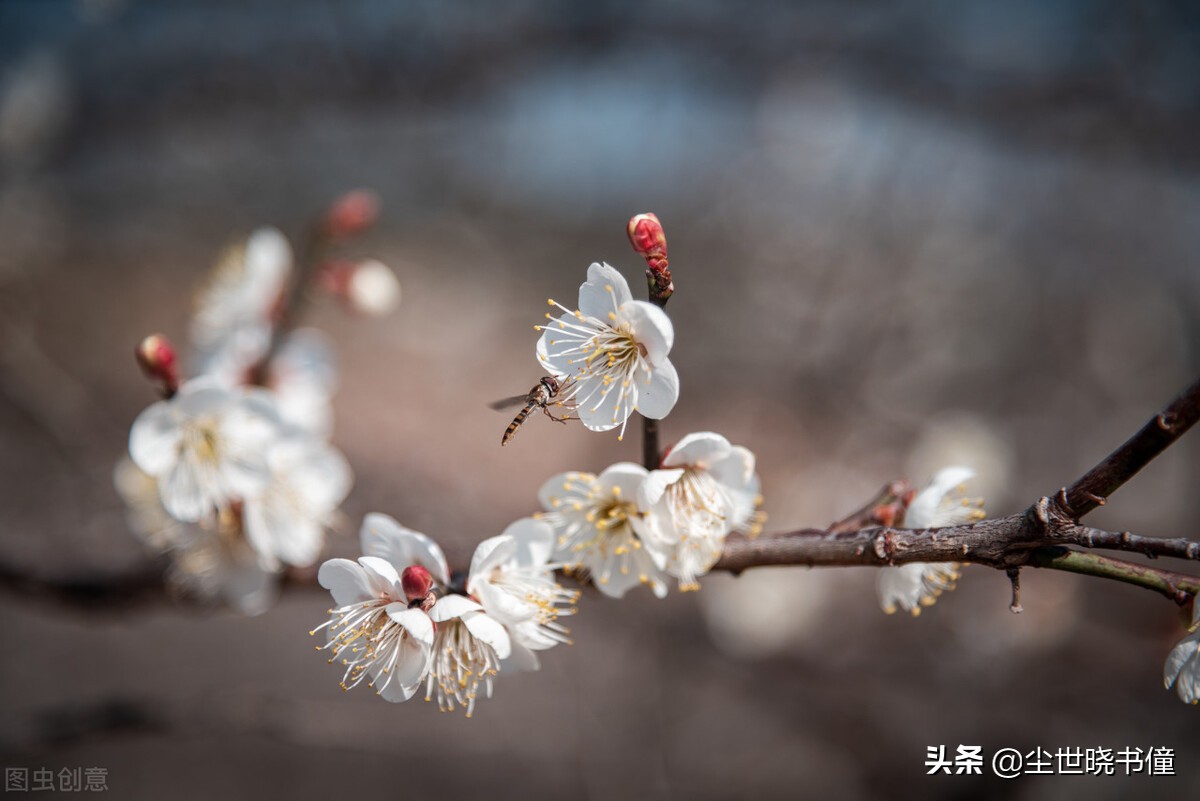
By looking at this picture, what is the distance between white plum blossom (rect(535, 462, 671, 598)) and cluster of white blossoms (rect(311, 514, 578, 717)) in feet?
0.18

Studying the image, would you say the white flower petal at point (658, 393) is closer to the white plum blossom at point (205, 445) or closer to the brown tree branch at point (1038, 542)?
the brown tree branch at point (1038, 542)

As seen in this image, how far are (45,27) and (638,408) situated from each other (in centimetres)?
513

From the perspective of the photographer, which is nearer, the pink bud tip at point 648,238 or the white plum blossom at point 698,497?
the pink bud tip at point 648,238

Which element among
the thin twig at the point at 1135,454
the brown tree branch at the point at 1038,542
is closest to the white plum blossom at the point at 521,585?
the brown tree branch at the point at 1038,542

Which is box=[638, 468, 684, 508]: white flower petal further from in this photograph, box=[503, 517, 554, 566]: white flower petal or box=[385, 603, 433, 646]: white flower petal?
box=[385, 603, 433, 646]: white flower petal

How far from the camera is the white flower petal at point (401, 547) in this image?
864mm

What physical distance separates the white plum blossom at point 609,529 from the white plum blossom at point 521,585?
35 millimetres

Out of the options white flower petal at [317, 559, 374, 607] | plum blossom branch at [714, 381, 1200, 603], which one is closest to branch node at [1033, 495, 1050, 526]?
plum blossom branch at [714, 381, 1200, 603]

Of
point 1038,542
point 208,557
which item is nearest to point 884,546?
point 1038,542

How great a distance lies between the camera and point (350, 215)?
1.45 m

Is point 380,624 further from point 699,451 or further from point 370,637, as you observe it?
point 699,451

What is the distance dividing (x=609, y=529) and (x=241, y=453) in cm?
63

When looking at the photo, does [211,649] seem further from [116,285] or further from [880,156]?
[880,156]

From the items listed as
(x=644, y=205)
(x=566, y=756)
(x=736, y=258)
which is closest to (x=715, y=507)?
(x=566, y=756)
